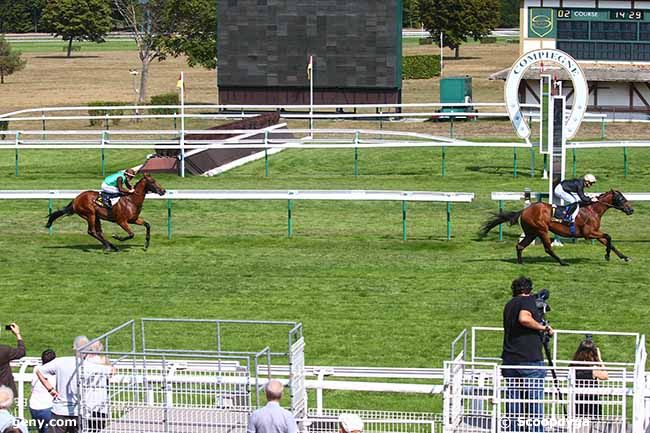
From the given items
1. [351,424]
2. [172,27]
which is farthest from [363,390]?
[172,27]

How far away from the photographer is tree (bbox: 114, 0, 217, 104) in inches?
1956

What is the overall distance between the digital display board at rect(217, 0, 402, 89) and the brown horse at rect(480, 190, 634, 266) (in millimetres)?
19158

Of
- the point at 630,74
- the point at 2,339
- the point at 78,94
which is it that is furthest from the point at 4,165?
the point at 78,94

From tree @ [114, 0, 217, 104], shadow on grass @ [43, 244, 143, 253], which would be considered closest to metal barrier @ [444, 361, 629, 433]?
shadow on grass @ [43, 244, 143, 253]

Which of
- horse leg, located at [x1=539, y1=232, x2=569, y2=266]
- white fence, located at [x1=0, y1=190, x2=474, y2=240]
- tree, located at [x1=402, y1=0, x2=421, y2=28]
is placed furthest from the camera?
tree, located at [x1=402, y1=0, x2=421, y2=28]

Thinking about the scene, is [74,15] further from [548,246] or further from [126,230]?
[548,246]

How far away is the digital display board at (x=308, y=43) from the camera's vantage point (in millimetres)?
36250

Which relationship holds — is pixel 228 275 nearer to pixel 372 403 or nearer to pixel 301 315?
pixel 301 315

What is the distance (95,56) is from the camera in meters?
84.4

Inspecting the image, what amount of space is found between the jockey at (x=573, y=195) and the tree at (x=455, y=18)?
5576 centimetres

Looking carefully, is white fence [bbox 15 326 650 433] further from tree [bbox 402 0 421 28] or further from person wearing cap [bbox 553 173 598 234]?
tree [bbox 402 0 421 28]

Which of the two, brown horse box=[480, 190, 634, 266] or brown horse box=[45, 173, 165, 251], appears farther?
brown horse box=[45, 173, 165, 251]

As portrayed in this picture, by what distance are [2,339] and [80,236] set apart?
6224mm

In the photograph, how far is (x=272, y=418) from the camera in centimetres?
830
